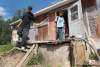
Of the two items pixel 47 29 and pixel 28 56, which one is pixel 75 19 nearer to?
pixel 28 56

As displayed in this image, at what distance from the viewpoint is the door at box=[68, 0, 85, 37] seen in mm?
13875

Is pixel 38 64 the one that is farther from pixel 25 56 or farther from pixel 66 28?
pixel 66 28

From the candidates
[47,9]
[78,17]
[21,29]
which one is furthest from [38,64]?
[47,9]

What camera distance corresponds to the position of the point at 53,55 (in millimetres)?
11523

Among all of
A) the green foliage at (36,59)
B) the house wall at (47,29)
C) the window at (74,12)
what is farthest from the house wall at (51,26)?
the green foliage at (36,59)

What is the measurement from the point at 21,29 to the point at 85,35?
10.8ft

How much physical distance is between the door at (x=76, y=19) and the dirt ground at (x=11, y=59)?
3430mm

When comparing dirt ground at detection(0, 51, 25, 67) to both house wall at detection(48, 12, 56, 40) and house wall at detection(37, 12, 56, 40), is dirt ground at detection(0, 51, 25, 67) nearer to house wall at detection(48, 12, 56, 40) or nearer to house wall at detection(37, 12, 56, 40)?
house wall at detection(37, 12, 56, 40)

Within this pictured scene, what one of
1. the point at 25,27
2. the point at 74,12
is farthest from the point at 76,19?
the point at 25,27

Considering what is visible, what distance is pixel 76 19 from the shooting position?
1456 centimetres

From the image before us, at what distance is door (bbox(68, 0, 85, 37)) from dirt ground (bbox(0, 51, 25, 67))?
343 centimetres

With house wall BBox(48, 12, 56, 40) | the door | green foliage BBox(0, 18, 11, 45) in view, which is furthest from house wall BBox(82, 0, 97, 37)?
green foliage BBox(0, 18, 11, 45)

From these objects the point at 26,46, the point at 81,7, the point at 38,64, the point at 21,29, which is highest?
the point at 81,7

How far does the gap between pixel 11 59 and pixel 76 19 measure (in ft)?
15.0
